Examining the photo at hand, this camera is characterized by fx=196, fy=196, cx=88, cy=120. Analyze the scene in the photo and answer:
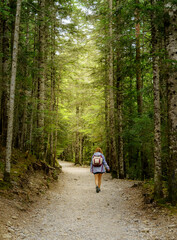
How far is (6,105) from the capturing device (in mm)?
10898

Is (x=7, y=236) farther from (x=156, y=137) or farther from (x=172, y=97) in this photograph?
(x=172, y=97)

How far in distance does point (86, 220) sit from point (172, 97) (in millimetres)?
4616

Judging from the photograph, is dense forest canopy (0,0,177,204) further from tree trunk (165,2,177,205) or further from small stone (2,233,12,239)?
small stone (2,233,12,239)

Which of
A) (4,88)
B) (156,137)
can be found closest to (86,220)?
(156,137)

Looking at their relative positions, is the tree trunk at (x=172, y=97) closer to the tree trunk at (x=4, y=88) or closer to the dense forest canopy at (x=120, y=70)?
the dense forest canopy at (x=120, y=70)

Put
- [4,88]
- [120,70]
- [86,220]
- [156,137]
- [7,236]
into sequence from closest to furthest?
1. [7,236]
2. [86,220]
3. [156,137]
4. [4,88]
5. [120,70]

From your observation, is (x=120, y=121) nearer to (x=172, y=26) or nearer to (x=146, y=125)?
(x=146, y=125)

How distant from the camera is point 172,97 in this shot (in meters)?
6.21

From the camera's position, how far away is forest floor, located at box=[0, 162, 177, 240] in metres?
4.58

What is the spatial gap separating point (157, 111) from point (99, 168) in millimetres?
→ 3915

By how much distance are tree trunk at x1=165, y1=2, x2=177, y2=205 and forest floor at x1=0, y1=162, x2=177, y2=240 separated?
0.88 metres

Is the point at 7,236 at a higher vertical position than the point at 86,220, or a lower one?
higher

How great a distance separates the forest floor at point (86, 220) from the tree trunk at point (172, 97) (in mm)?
879

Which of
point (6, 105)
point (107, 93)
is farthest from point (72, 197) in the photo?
point (107, 93)
